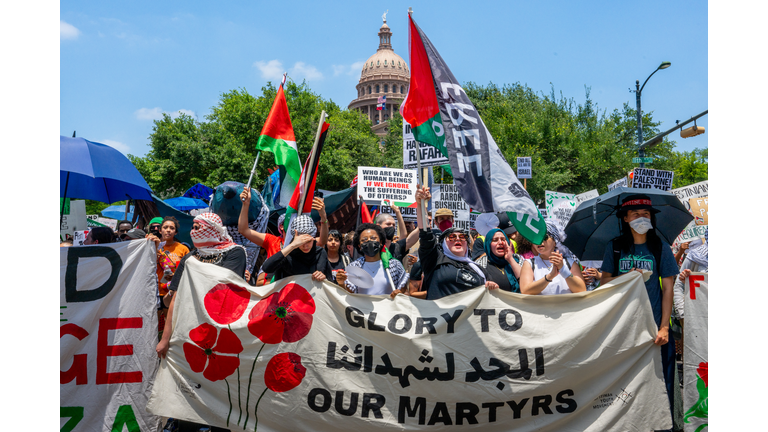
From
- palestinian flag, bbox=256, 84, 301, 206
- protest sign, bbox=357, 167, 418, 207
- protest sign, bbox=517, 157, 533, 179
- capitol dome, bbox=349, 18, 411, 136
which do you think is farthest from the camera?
capitol dome, bbox=349, 18, 411, 136

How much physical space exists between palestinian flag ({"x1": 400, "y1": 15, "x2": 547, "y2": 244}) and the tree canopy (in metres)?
19.3

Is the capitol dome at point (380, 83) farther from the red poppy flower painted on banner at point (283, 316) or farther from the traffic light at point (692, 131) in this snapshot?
the red poppy flower painted on banner at point (283, 316)

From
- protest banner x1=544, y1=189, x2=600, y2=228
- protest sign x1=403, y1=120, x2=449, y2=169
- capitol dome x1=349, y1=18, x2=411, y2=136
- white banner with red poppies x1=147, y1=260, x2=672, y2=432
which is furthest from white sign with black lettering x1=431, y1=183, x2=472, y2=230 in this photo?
capitol dome x1=349, y1=18, x2=411, y2=136

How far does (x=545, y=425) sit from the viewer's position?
3.79m

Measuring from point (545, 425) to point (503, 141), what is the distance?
895 inches

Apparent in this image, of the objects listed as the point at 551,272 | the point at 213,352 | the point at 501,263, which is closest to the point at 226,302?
the point at 213,352

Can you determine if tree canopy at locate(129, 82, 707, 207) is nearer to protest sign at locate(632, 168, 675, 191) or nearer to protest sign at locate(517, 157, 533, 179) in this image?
protest sign at locate(517, 157, 533, 179)

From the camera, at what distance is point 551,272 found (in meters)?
4.06

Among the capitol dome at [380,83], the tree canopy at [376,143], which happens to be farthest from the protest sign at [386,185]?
the capitol dome at [380,83]

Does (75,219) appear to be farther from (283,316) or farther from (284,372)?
(284,372)

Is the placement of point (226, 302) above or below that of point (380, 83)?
below

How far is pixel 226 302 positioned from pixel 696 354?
356 cm

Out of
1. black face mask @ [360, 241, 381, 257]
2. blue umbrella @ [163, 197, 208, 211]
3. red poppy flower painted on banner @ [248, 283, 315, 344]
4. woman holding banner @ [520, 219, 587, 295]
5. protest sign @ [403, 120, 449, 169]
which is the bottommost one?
red poppy flower painted on banner @ [248, 283, 315, 344]

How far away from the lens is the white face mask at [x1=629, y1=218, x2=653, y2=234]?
13.6 ft
